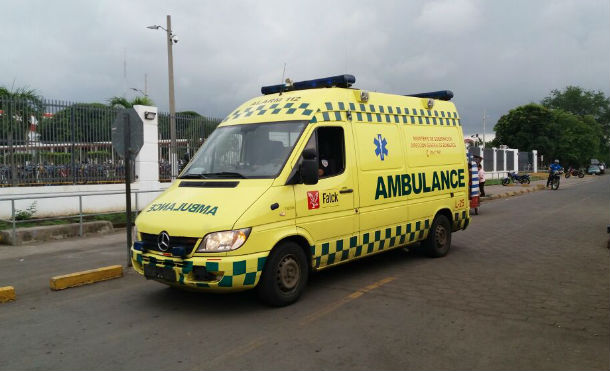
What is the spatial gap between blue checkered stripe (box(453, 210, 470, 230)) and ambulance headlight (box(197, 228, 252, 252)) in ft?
15.9

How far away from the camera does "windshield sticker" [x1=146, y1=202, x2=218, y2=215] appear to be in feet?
17.1

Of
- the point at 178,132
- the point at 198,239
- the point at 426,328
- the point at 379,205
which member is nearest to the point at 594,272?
the point at 379,205

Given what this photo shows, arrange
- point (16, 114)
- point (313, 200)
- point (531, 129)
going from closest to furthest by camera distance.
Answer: point (313, 200) < point (16, 114) < point (531, 129)

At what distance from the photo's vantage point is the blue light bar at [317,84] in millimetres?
6824

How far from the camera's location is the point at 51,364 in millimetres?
4148

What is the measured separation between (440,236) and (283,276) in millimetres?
3772

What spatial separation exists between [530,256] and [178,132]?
36.5ft

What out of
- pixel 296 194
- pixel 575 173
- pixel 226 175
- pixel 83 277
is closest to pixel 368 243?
pixel 296 194

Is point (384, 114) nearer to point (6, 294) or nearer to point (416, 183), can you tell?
point (416, 183)

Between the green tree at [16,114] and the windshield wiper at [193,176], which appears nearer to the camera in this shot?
the windshield wiper at [193,176]

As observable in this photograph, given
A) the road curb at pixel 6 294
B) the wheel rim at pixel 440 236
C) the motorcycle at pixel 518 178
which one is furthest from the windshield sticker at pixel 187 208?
A: the motorcycle at pixel 518 178

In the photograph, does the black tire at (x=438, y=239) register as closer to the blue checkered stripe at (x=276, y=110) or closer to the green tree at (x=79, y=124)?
the blue checkered stripe at (x=276, y=110)

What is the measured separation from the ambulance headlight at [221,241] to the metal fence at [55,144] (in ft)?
30.9

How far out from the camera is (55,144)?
12.9 m
